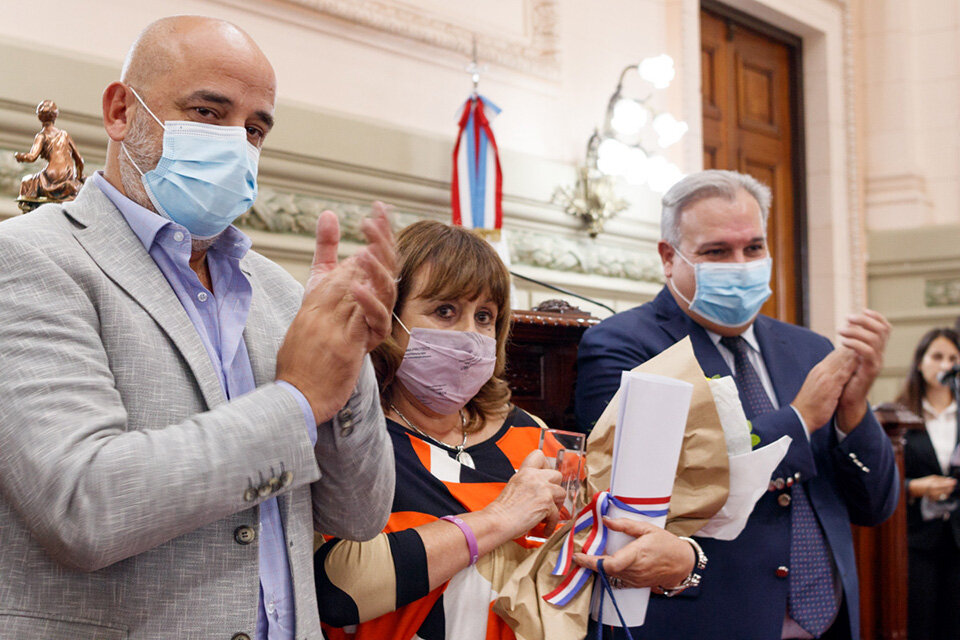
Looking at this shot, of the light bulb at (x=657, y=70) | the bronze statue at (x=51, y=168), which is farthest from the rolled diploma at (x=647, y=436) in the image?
the light bulb at (x=657, y=70)

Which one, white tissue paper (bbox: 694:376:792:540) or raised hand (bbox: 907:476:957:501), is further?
raised hand (bbox: 907:476:957:501)

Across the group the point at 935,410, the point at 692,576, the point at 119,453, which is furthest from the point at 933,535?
the point at 119,453

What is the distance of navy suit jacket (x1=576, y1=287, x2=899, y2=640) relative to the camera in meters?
1.95

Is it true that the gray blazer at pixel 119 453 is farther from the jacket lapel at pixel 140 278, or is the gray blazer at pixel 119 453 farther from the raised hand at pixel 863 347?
the raised hand at pixel 863 347

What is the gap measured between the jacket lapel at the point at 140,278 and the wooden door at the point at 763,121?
5314 mm

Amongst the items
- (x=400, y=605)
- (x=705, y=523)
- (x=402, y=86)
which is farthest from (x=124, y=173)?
(x=402, y=86)

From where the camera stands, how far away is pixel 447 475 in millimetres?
1710

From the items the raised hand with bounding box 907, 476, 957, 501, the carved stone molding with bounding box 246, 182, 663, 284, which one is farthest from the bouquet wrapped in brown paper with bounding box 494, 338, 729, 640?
the raised hand with bounding box 907, 476, 957, 501

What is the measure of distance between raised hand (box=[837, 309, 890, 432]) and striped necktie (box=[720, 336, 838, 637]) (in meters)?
0.19

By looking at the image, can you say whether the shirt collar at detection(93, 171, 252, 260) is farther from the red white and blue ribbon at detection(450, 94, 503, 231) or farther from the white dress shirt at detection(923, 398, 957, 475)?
the white dress shirt at detection(923, 398, 957, 475)

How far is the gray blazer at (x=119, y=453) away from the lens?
3.37ft

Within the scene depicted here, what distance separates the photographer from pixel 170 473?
1039 mm

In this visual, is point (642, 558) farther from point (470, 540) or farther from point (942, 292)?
point (942, 292)

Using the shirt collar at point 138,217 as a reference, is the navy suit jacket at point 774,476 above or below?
below
